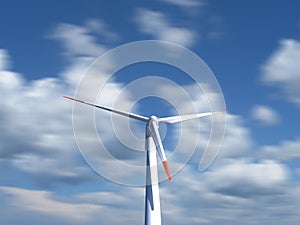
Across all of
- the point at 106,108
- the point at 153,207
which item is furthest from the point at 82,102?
the point at 153,207

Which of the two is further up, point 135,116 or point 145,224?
point 135,116

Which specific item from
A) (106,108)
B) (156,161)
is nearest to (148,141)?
(156,161)

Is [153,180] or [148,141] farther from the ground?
[148,141]

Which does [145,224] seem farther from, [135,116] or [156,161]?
[135,116]

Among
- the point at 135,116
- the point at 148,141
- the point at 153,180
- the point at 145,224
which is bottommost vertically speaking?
the point at 145,224

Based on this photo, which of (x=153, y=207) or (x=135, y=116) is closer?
(x=153, y=207)

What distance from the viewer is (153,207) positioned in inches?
3802

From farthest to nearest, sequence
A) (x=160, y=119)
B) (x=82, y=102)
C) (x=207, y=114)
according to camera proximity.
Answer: (x=207, y=114), (x=160, y=119), (x=82, y=102)

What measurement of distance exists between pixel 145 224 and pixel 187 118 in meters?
24.7

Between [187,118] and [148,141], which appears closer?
[148,141]

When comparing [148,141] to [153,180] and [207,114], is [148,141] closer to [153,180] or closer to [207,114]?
[153,180]

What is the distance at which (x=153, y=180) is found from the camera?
9662cm

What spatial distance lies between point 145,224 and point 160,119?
20959 mm

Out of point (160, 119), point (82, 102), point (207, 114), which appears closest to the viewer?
point (82, 102)
